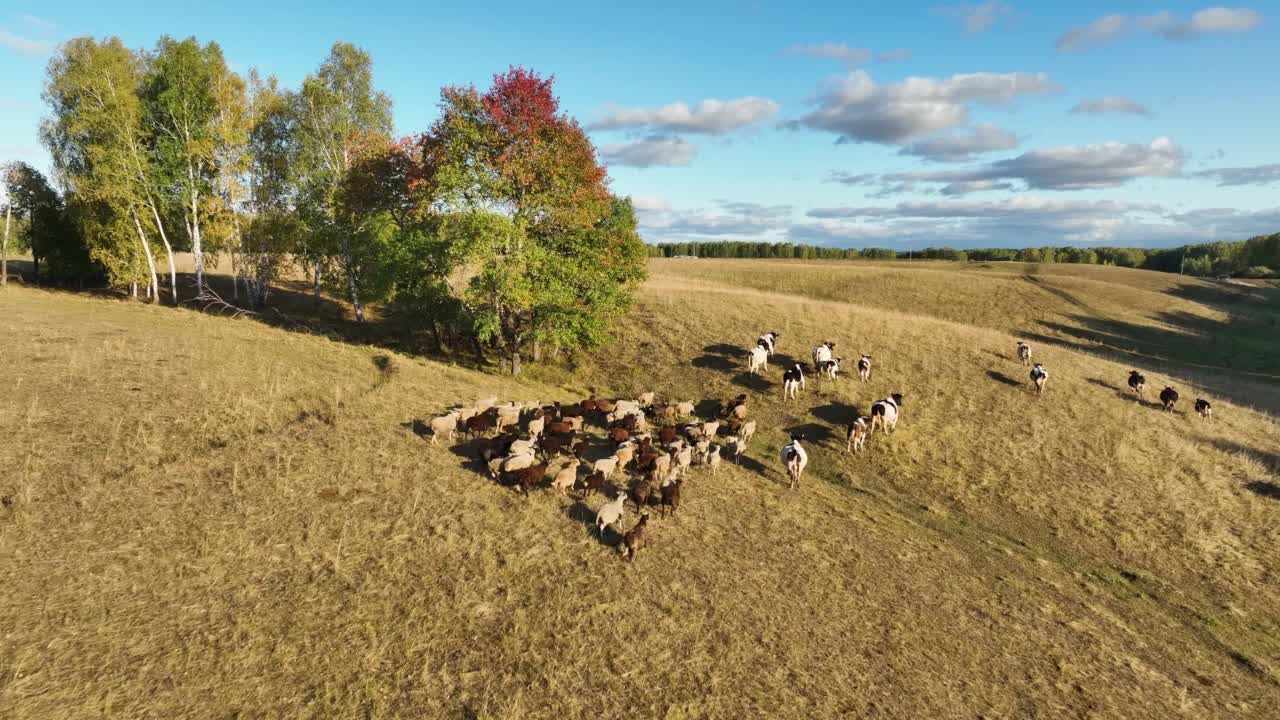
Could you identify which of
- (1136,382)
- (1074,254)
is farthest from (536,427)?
(1074,254)

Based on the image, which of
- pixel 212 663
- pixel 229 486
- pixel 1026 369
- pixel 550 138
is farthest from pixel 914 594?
pixel 550 138

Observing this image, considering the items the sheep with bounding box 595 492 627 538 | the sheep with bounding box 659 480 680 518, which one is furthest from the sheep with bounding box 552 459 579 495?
the sheep with bounding box 659 480 680 518

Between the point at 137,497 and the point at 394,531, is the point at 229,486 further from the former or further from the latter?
the point at 394,531

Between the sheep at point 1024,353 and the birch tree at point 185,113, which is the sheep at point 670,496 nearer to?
the sheep at point 1024,353

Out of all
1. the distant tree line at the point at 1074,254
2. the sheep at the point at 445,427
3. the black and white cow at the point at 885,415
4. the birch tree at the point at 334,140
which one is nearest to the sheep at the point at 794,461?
the black and white cow at the point at 885,415

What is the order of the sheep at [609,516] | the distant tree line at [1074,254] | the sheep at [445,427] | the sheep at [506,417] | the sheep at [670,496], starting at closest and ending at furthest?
1. the sheep at [609,516]
2. the sheep at [670,496]
3. the sheep at [445,427]
4. the sheep at [506,417]
5. the distant tree line at [1074,254]

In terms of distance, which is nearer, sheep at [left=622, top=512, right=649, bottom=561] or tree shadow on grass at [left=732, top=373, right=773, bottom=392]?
sheep at [left=622, top=512, right=649, bottom=561]

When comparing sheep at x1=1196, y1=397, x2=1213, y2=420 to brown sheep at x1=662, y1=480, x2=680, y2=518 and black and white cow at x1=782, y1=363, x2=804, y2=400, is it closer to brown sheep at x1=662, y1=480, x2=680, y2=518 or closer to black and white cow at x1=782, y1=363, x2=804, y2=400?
black and white cow at x1=782, y1=363, x2=804, y2=400
